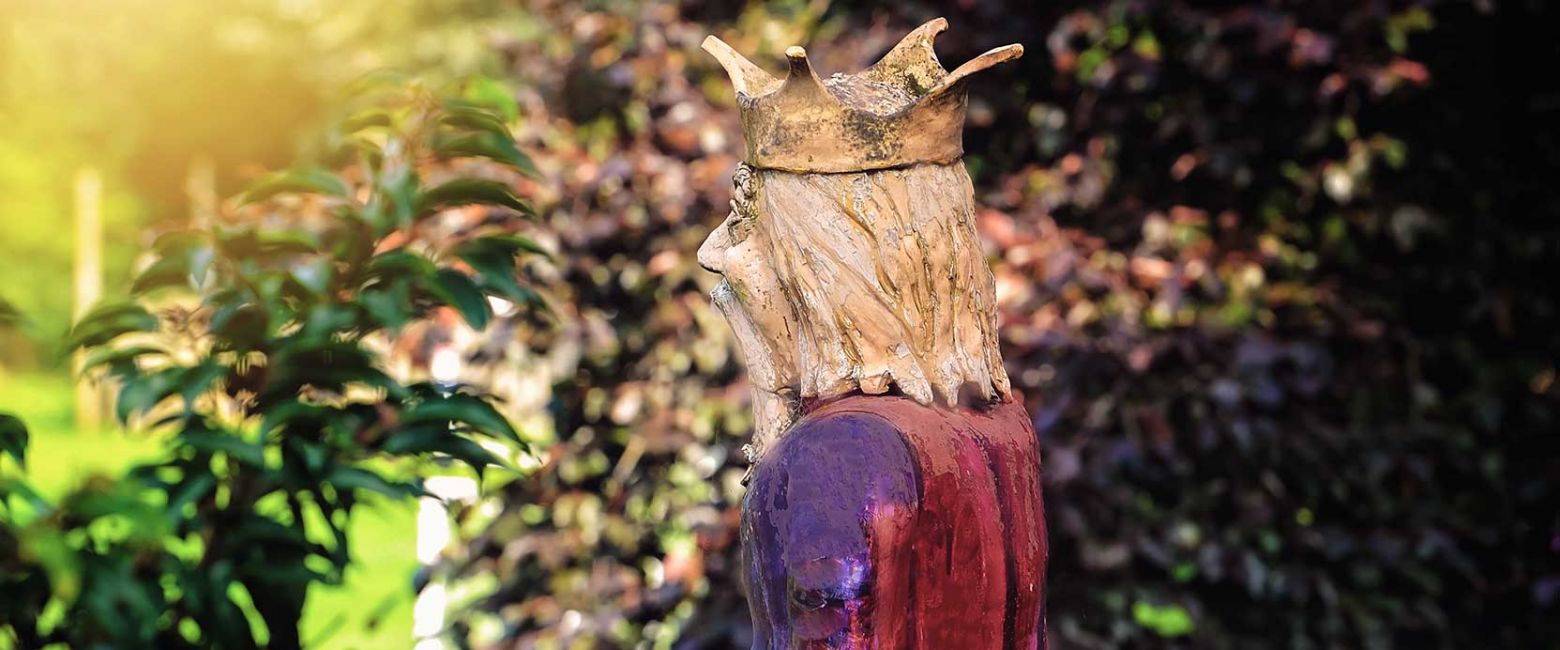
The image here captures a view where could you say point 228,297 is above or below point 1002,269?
above

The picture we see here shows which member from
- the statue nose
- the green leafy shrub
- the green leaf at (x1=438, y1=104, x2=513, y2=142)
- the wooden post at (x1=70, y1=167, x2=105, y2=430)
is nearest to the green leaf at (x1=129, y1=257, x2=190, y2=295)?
the green leafy shrub

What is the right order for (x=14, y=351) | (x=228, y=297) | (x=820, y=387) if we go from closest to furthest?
(x=820, y=387) → (x=228, y=297) → (x=14, y=351)

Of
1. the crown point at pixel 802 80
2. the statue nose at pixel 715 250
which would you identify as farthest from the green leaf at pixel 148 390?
the crown point at pixel 802 80

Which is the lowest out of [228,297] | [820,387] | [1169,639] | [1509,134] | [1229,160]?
[1169,639]

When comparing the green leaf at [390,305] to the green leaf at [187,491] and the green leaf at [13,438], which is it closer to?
the green leaf at [187,491]

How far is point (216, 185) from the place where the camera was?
15867 mm

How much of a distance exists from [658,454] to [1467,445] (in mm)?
1988

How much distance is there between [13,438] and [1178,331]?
249 cm

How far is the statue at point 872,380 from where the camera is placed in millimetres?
1719

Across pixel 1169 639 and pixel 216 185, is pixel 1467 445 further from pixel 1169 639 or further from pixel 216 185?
pixel 216 185

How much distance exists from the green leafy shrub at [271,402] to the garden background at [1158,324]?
3.21 feet

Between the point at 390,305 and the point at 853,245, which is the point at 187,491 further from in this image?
the point at 853,245

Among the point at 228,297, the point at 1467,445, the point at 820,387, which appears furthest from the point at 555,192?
the point at 1467,445

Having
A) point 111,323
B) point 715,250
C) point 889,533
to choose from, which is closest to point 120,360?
point 111,323
